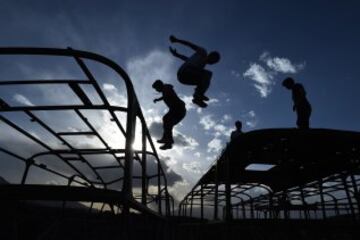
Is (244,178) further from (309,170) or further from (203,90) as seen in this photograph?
(203,90)

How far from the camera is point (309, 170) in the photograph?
8.16 metres

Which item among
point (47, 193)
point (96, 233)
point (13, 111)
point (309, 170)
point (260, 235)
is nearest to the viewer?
point (47, 193)

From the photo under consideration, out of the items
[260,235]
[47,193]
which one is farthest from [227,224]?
[47,193]

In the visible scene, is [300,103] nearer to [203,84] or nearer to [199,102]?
[203,84]

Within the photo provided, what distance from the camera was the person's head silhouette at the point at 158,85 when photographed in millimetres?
5332

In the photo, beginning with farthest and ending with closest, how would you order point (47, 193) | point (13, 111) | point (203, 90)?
point (203, 90), point (13, 111), point (47, 193)

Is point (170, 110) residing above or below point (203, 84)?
A: below

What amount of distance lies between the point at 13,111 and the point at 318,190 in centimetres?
1015

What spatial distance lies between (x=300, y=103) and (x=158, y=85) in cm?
386

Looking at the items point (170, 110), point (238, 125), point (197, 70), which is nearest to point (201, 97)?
point (197, 70)

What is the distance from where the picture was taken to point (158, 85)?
5348 millimetres

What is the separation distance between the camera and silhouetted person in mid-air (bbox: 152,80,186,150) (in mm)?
5262

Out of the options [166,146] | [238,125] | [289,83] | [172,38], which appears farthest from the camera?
[238,125]

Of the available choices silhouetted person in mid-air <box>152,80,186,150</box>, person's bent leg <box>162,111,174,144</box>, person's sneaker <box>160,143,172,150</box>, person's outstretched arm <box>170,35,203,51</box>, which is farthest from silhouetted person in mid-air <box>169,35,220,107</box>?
person's sneaker <box>160,143,172,150</box>
